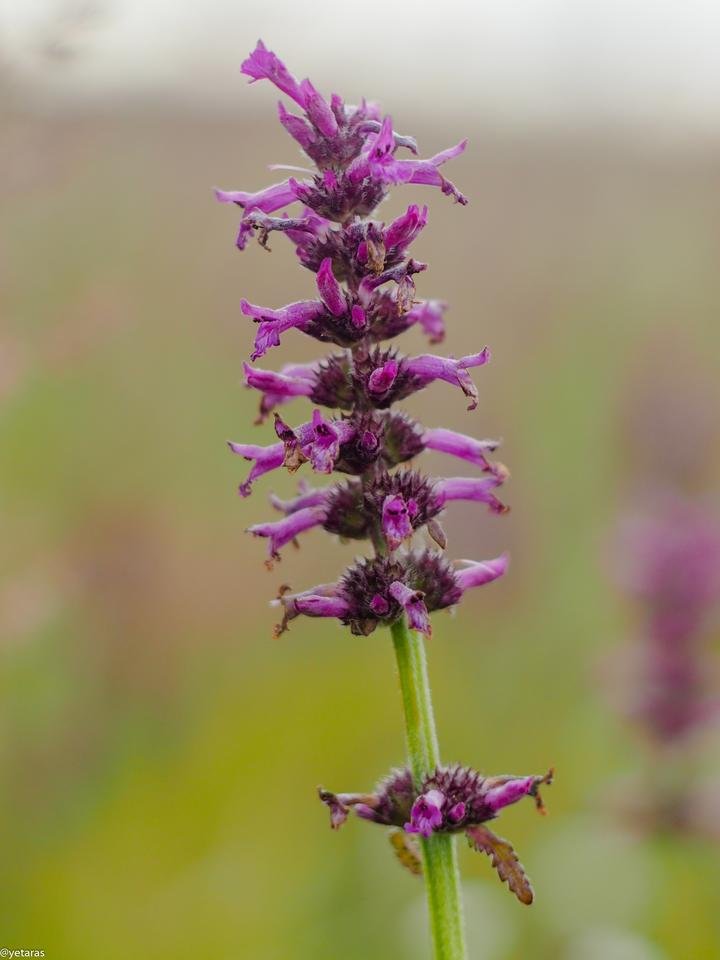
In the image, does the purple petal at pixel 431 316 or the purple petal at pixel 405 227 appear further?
the purple petal at pixel 431 316

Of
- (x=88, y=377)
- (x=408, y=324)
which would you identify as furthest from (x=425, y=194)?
(x=408, y=324)

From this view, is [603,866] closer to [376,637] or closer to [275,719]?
[275,719]

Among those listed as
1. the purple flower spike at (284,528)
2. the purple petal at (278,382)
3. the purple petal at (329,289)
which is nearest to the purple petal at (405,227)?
the purple petal at (329,289)

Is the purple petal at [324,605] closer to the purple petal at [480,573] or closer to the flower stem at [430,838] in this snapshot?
the flower stem at [430,838]

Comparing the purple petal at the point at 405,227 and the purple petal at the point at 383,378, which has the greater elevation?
the purple petal at the point at 405,227

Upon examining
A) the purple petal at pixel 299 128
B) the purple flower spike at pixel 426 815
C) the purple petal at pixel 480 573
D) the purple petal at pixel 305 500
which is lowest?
the purple flower spike at pixel 426 815

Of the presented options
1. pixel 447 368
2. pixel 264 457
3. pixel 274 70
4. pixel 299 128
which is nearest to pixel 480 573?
pixel 447 368

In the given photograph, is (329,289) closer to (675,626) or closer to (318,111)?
(318,111)
